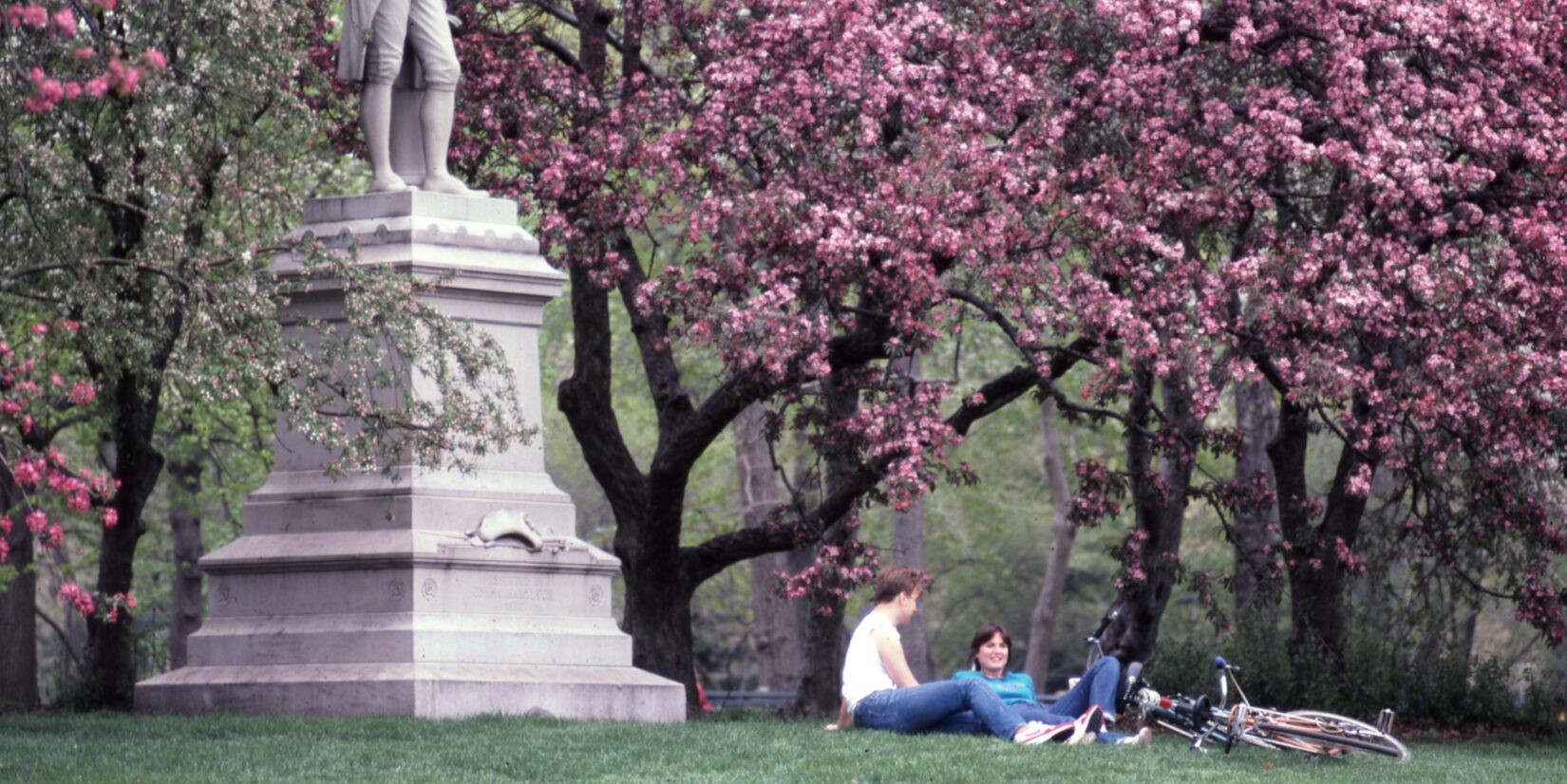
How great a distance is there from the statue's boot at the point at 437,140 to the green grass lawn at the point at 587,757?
13.4 ft

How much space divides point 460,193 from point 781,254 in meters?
3.00

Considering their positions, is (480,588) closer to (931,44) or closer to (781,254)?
(781,254)

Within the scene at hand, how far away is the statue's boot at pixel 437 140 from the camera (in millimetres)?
16078

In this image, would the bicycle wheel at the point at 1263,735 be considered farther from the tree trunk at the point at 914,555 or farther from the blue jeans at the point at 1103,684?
the tree trunk at the point at 914,555

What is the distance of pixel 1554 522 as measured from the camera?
20.2 m

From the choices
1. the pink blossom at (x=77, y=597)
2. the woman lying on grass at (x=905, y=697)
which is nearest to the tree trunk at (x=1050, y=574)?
the woman lying on grass at (x=905, y=697)

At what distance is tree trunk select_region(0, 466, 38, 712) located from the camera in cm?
2427

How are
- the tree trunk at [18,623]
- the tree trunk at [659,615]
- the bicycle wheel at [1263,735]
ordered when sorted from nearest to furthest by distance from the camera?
the bicycle wheel at [1263,735] < the tree trunk at [659,615] < the tree trunk at [18,623]

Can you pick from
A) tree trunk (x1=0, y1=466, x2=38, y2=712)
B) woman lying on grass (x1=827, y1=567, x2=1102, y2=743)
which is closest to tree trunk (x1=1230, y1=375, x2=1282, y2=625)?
woman lying on grass (x1=827, y1=567, x2=1102, y2=743)

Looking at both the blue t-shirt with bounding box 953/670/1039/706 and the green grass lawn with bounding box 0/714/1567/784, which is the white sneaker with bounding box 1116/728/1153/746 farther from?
the blue t-shirt with bounding box 953/670/1039/706

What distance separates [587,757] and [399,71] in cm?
633

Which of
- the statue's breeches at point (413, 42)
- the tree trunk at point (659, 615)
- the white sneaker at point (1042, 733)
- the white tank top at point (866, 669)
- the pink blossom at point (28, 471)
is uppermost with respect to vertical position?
the statue's breeches at point (413, 42)

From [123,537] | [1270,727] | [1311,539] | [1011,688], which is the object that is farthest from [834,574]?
[123,537]

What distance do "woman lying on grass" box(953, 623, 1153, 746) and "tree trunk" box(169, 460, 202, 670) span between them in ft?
65.1
